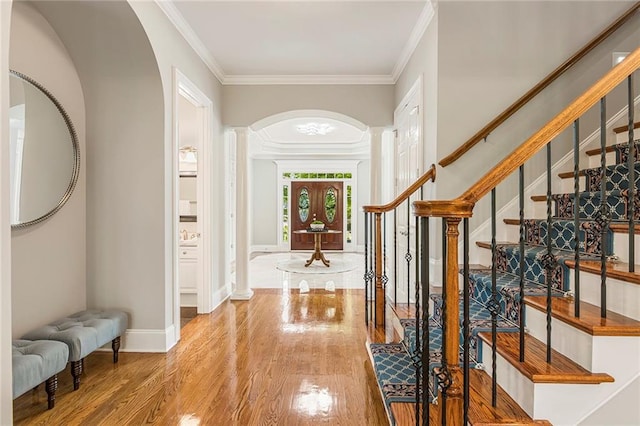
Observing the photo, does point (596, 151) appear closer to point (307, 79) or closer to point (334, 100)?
point (334, 100)

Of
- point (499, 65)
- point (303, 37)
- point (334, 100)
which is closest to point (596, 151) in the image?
point (499, 65)

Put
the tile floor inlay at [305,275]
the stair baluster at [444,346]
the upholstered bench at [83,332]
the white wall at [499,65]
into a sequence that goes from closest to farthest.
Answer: the stair baluster at [444,346]
the upholstered bench at [83,332]
the white wall at [499,65]
the tile floor inlay at [305,275]

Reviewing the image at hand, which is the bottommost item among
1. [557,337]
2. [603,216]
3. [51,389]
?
[51,389]

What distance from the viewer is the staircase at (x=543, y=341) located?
1.50 meters

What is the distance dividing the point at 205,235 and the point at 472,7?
347 centimetres

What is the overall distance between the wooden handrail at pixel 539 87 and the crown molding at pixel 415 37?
3.36ft

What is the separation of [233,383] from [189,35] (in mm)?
3139

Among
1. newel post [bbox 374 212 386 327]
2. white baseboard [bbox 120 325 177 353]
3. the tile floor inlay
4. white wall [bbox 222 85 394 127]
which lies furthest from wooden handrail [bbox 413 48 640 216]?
the tile floor inlay

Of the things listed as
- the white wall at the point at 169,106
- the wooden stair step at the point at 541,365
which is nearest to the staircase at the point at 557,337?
the wooden stair step at the point at 541,365

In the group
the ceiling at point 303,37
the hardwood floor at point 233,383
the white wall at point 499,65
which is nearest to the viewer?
the hardwood floor at point 233,383

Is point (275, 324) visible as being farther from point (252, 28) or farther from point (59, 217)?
point (252, 28)

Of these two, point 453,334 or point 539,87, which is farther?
point 539,87

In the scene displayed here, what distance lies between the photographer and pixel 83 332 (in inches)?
101

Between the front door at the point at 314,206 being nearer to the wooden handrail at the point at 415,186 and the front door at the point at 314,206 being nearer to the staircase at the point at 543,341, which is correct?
the wooden handrail at the point at 415,186
